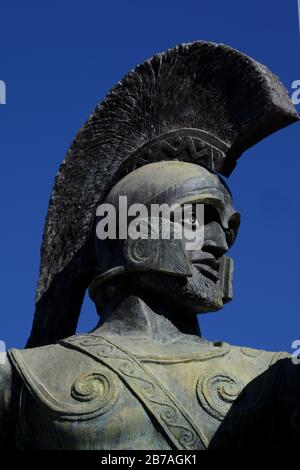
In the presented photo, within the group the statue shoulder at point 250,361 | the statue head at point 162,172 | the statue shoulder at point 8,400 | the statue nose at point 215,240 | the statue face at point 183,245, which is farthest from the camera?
the statue nose at point 215,240

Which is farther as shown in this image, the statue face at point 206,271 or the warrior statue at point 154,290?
the statue face at point 206,271

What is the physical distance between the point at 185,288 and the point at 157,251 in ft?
0.90

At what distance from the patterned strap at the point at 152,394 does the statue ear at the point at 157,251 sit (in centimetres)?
51

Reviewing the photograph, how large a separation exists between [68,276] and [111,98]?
1218 mm

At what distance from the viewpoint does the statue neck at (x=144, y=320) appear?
29.3 feet

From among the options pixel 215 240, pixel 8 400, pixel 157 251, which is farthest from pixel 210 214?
pixel 8 400

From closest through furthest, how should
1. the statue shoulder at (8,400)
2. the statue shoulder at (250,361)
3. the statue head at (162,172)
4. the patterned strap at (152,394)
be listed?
the patterned strap at (152,394) → the statue shoulder at (250,361) → the statue shoulder at (8,400) → the statue head at (162,172)

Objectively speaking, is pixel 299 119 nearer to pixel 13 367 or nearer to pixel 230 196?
pixel 230 196

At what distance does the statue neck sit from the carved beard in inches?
2.9

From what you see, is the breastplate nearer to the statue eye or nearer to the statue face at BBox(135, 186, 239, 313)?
the statue face at BBox(135, 186, 239, 313)

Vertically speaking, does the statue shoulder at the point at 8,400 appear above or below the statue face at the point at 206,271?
below

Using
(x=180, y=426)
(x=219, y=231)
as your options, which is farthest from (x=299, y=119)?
(x=180, y=426)

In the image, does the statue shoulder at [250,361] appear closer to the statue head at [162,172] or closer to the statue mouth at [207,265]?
the statue head at [162,172]

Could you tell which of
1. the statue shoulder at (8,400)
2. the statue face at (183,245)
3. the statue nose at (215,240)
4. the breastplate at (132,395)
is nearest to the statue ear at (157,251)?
the statue face at (183,245)
